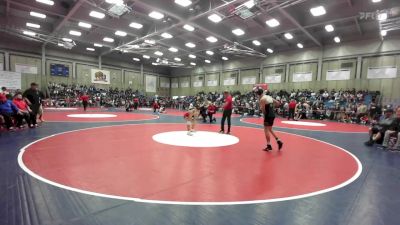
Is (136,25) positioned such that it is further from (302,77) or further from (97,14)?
(302,77)

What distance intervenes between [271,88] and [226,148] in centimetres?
2135

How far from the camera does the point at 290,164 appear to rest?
4570mm

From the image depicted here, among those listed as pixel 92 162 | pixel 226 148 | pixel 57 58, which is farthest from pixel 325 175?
pixel 57 58

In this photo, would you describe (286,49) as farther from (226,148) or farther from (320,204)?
(320,204)

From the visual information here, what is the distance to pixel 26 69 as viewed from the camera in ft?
78.1

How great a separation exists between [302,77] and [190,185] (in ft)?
74.3

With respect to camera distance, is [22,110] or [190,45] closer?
[22,110]

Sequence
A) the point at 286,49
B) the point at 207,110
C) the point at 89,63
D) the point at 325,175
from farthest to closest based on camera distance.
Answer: the point at 89,63 → the point at 286,49 → the point at 207,110 → the point at 325,175

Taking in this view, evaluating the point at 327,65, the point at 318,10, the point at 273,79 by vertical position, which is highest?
the point at 318,10

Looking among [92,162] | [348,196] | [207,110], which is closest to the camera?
[348,196]

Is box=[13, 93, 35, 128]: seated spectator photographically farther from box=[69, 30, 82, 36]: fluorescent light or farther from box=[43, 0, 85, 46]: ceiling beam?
box=[69, 30, 82, 36]: fluorescent light

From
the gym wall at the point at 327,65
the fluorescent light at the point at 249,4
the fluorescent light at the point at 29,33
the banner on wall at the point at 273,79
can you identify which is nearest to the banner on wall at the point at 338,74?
the gym wall at the point at 327,65

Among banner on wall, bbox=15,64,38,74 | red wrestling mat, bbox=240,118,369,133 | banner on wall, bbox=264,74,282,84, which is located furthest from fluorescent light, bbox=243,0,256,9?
banner on wall, bbox=15,64,38,74

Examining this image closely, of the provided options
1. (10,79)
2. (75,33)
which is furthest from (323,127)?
(10,79)
